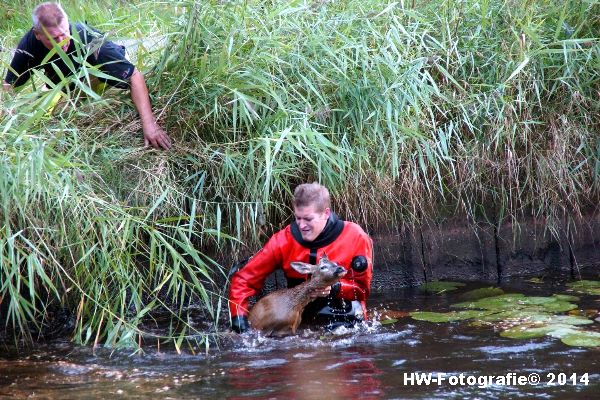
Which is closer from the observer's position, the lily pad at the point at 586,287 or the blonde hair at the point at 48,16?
the blonde hair at the point at 48,16

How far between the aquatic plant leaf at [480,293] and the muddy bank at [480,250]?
11.5 inches

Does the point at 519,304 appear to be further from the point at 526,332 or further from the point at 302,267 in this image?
the point at 302,267

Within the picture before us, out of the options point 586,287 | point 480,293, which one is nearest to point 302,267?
point 480,293

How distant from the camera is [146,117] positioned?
5.39 meters

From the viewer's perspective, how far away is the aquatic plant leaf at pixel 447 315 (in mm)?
5289

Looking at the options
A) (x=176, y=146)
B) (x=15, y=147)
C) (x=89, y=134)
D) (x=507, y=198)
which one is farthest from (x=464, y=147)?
(x=15, y=147)

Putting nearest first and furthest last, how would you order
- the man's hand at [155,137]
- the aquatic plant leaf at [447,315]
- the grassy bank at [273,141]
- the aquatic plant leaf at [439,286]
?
the grassy bank at [273,141] < the aquatic plant leaf at [447,315] < the man's hand at [155,137] < the aquatic plant leaf at [439,286]

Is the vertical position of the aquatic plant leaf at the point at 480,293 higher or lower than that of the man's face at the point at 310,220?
lower

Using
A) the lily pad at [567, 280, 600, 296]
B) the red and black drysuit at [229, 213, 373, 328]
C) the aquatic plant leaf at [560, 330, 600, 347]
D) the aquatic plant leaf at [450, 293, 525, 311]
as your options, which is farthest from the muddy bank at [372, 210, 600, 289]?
the aquatic plant leaf at [560, 330, 600, 347]

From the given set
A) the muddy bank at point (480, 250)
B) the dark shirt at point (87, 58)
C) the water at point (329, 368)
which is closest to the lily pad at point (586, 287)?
the muddy bank at point (480, 250)

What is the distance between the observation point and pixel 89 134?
213 inches

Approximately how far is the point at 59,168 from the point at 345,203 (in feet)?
5.88

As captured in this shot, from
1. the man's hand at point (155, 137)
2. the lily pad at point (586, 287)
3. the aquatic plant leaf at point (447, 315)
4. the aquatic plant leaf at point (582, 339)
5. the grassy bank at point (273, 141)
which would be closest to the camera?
the aquatic plant leaf at point (582, 339)

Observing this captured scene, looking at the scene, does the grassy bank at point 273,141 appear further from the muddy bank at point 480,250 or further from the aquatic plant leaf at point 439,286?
the aquatic plant leaf at point 439,286
